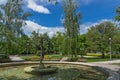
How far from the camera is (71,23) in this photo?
2712 centimetres

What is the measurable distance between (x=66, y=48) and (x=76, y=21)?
3.84 meters

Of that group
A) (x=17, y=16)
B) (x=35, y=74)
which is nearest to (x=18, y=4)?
(x=17, y=16)

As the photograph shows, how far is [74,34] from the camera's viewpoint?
27297mm

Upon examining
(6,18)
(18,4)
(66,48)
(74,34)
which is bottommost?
(66,48)

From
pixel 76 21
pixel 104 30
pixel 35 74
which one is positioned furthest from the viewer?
pixel 104 30

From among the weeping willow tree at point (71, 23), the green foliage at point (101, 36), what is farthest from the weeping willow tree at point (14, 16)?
the green foliage at point (101, 36)

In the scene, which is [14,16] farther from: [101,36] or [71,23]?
[101,36]

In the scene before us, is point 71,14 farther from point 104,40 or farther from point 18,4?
point 104,40

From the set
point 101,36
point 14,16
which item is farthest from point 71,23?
point 101,36

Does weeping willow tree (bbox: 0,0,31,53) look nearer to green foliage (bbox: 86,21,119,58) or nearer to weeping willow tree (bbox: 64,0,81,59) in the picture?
weeping willow tree (bbox: 64,0,81,59)

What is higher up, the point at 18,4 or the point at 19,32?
the point at 18,4

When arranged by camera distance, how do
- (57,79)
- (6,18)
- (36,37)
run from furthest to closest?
1. (6,18)
2. (36,37)
3. (57,79)

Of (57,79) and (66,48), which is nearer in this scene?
(57,79)

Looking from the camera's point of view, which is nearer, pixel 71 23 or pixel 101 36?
pixel 71 23
